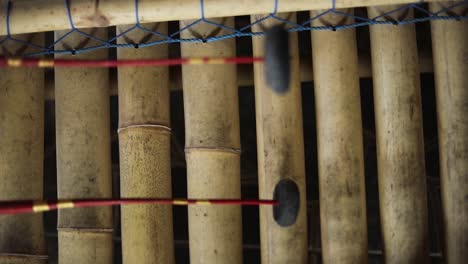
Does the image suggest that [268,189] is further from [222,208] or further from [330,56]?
[330,56]

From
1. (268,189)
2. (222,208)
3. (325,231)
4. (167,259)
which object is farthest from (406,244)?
(167,259)

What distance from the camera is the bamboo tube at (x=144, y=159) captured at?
2.96 metres

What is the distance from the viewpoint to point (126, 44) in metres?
2.96

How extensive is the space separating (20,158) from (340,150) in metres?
1.53

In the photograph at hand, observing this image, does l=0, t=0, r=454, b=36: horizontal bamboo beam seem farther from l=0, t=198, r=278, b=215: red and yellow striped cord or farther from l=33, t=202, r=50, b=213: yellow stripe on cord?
l=33, t=202, r=50, b=213: yellow stripe on cord

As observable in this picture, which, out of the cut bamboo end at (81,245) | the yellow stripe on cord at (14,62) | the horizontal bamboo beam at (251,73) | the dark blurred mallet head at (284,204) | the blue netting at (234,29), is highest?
the blue netting at (234,29)

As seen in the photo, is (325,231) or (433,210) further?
(433,210)

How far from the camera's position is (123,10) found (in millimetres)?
2762

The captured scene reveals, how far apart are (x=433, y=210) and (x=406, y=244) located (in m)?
0.97

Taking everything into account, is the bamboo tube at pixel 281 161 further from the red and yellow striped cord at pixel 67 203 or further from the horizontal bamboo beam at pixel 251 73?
the horizontal bamboo beam at pixel 251 73

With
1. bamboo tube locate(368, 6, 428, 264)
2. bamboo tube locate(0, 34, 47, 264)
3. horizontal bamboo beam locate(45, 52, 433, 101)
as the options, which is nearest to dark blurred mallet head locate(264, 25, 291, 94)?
bamboo tube locate(368, 6, 428, 264)

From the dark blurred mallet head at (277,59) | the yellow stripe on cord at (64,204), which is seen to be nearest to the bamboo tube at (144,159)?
the yellow stripe on cord at (64,204)

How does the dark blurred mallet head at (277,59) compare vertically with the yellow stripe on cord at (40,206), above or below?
above

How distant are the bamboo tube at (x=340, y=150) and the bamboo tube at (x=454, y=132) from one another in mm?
372
